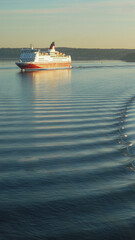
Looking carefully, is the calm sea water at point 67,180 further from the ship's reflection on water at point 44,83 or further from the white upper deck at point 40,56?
the white upper deck at point 40,56

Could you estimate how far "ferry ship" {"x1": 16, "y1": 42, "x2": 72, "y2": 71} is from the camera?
86.2 m

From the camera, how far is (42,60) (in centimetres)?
9275

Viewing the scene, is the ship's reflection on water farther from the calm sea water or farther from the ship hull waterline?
the ship hull waterline

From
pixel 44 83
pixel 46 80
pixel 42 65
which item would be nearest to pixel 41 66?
pixel 42 65

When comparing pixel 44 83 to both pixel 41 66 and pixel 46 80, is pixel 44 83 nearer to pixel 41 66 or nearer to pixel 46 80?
pixel 46 80

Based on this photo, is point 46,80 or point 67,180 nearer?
point 67,180

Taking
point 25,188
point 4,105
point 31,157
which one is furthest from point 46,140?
point 4,105

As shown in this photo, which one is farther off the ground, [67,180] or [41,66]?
[41,66]

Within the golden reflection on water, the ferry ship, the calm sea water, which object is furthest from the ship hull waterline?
the calm sea water

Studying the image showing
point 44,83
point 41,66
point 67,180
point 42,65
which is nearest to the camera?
point 67,180

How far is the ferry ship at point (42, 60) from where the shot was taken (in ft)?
283

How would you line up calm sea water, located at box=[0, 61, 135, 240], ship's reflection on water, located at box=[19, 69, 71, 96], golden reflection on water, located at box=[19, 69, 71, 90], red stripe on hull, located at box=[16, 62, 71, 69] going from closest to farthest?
calm sea water, located at box=[0, 61, 135, 240], ship's reflection on water, located at box=[19, 69, 71, 96], golden reflection on water, located at box=[19, 69, 71, 90], red stripe on hull, located at box=[16, 62, 71, 69]

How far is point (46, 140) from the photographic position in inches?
487

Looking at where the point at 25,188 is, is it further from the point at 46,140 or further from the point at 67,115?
the point at 67,115
